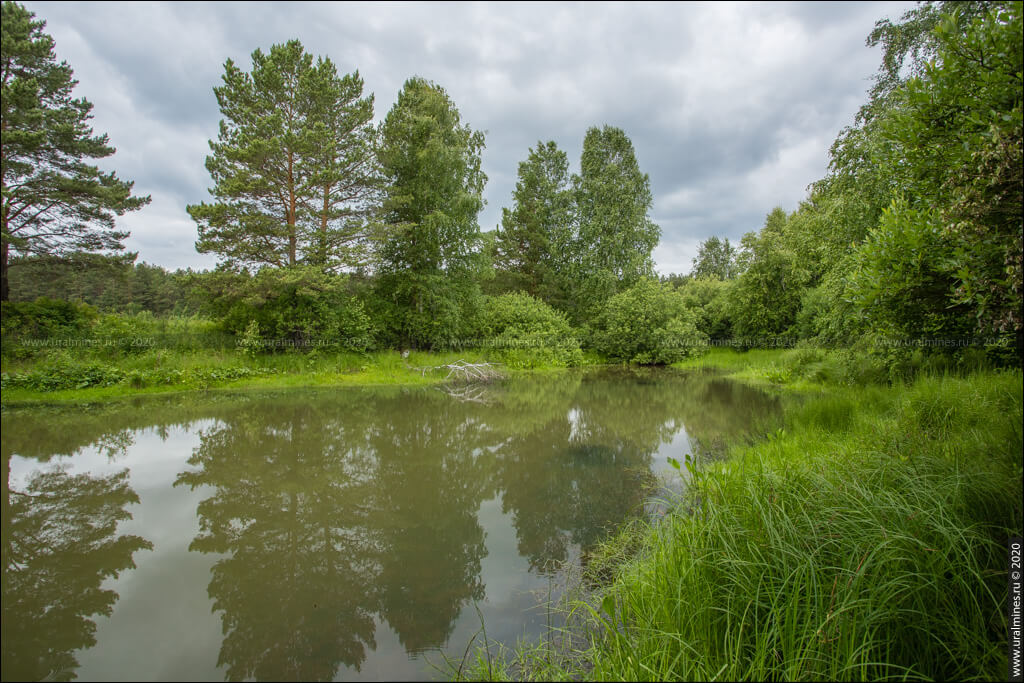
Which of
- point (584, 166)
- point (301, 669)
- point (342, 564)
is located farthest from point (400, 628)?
point (584, 166)

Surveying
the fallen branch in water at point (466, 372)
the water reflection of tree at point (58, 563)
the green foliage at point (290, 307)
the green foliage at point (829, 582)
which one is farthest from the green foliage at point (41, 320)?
the green foliage at point (829, 582)

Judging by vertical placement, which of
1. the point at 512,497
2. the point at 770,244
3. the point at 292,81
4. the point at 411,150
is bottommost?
the point at 512,497

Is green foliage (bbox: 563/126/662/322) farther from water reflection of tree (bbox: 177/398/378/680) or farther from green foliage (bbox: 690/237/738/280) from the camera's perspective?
green foliage (bbox: 690/237/738/280)

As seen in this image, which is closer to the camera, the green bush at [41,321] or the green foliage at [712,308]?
the green bush at [41,321]

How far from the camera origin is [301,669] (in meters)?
2.54

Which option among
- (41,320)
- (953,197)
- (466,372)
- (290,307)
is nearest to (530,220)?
(466,372)

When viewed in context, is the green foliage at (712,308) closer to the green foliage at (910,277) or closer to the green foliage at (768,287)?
the green foliage at (768,287)

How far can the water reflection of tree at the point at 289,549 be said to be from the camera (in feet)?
8.92

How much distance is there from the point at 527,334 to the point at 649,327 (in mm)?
7081

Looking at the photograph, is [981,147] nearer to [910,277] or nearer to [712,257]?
[910,277]

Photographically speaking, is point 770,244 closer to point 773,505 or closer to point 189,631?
point 773,505

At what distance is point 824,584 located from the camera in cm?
222

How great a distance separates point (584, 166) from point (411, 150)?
43.4 ft

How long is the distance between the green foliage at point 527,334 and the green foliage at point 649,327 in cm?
254
